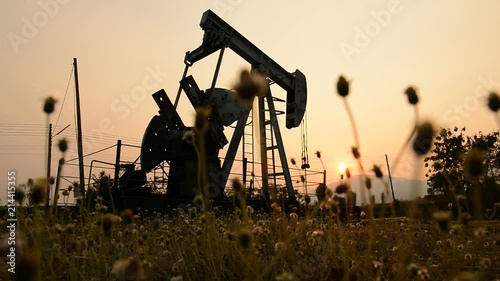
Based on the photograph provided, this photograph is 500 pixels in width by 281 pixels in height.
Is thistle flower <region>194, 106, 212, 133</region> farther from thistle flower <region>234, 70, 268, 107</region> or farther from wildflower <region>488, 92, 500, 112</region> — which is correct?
wildflower <region>488, 92, 500, 112</region>

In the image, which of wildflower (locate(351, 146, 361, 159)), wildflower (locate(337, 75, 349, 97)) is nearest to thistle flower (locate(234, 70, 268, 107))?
wildflower (locate(337, 75, 349, 97))

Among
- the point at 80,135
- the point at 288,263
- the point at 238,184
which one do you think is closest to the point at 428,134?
the point at 238,184

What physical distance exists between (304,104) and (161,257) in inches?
492

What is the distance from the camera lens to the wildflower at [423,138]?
175cm

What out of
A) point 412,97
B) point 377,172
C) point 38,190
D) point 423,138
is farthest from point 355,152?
point 38,190

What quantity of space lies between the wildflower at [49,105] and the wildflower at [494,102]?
2.10m

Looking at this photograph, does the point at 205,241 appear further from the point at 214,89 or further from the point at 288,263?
the point at 214,89

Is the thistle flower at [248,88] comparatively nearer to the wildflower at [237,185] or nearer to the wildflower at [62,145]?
the wildflower at [237,185]

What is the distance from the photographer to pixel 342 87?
1884mm

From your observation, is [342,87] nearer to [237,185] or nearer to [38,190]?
[237,185]

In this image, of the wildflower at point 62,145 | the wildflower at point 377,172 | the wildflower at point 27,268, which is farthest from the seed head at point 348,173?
the wildflower at point 27,268

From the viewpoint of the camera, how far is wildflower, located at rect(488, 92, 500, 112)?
2.09 m

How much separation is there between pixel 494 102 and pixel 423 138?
1.90 feet

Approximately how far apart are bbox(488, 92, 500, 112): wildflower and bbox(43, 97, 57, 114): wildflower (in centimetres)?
210
